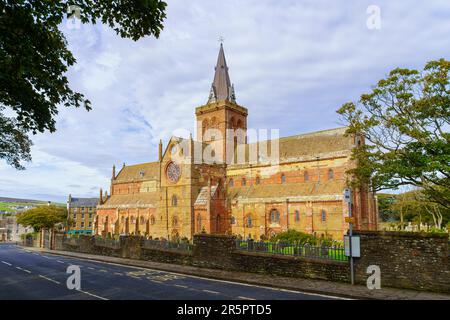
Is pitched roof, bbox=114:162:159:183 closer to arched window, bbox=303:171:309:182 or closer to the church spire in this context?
the church spire

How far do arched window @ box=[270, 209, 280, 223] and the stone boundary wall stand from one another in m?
21.6

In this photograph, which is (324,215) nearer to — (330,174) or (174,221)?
Answer: (330,174)

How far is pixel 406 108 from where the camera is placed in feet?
70.1

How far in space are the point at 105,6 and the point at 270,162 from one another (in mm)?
38778

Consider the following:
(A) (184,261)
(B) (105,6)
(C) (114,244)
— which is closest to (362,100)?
(A) (184,261)

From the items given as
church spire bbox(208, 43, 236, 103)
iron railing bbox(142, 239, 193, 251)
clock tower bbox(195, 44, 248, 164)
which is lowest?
iron railing bbox(142, 239, 193, 251)

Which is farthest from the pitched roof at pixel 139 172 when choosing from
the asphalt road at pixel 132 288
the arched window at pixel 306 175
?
the asphalt road at pixel 132 288

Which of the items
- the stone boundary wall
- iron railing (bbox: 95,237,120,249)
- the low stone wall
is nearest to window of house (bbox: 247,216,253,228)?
iron railing (bbox: 95,237,120,249)

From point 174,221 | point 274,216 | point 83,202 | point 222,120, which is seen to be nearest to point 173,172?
point 174,221

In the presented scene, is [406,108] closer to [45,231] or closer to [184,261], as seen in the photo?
[184,261]

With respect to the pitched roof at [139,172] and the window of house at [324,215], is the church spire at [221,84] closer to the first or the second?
the pitched roof at [139,172]

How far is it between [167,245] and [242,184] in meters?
25.5

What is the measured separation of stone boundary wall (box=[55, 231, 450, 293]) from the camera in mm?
13500

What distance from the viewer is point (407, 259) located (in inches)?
555
